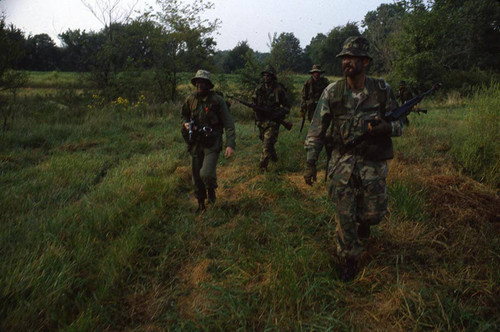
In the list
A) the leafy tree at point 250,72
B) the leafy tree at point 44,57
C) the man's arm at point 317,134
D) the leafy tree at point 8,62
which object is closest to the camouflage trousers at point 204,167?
the man's arm at point 317,134

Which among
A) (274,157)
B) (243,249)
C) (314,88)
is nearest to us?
(243,249)

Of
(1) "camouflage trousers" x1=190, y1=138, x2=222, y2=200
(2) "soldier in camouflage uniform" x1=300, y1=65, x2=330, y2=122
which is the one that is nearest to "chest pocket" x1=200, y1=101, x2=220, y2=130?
(1) "camouflage trousers" x1=190, y1=138, x2=222, y2=200

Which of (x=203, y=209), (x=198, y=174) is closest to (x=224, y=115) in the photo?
(x=198, y=174)

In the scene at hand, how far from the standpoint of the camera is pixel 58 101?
12.5m

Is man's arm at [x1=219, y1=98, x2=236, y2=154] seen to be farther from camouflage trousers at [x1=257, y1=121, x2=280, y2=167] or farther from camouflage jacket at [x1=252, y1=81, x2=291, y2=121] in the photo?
camouflage jacket at [x1=252, y1=81, x2=291, y2=121]

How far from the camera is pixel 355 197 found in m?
2.56

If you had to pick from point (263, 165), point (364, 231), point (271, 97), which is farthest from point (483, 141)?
point (271, 97)

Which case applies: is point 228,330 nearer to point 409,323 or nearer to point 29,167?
point 409,323

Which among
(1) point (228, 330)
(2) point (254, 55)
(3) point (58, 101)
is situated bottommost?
(1) point (228, 330)

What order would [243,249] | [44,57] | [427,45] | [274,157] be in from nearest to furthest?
[243,249] → [274,157] → [427,45] → [44,57]

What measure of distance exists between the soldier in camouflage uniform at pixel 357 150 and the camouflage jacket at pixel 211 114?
184 cm

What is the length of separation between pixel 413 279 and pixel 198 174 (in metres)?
2.92

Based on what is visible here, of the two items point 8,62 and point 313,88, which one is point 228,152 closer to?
point 313,88

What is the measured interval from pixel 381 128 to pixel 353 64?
2.08 ft
